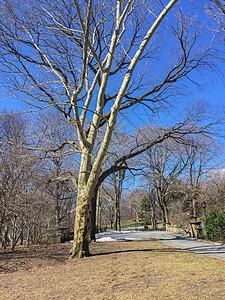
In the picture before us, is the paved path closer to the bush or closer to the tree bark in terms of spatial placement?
the bush

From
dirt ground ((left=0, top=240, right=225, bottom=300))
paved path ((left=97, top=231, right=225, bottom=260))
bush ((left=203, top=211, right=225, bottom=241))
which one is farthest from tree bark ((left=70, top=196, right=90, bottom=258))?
bush ((left=203, top=211, right=225, bottom=241))

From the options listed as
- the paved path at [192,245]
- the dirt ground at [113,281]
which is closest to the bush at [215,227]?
the paved path at [192,245]

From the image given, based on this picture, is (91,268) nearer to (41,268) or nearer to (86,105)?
(41,268)

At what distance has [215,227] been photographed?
10.1 m

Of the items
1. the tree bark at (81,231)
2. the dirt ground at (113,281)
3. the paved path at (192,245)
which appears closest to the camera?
the dirt ground at (113,281)

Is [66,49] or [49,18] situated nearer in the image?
[49,18]

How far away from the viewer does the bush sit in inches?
385

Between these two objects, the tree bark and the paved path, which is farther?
the paved path

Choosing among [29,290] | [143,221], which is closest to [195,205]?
[143,221]

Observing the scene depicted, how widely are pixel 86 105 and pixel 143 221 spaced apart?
3955cm

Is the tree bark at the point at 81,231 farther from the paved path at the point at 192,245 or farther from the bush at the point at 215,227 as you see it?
the bush at the point at 215,227

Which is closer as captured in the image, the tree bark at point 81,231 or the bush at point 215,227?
the tree bark at point 81,231

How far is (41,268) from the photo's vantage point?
548cm

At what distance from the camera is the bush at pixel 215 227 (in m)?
9.77
